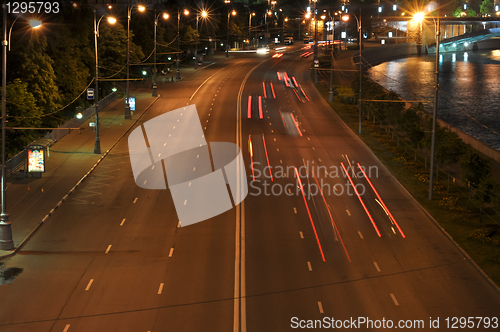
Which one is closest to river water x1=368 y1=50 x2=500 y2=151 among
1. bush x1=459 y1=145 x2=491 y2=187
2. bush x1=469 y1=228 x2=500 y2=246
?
bush x1=459 y1=145 x2=491 y2=187

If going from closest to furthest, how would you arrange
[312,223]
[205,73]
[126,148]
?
[312,223] < [126,148] < [205,73]

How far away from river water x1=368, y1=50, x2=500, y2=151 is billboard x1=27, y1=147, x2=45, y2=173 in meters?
49.3

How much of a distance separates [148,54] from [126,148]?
1925 inches

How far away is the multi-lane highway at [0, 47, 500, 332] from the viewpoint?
2067cm

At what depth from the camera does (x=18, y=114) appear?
46125 millimetres

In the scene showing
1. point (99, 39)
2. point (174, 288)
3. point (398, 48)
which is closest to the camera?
point (174, 288)

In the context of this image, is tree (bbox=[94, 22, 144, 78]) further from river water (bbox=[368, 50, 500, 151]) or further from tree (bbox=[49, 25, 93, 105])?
river water (bbox=[368, 50, 500, 151])

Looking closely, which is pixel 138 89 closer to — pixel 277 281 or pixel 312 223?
pixel 312 223

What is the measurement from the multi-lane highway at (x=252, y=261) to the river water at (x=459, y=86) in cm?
3821

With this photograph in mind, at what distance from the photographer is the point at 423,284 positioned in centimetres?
2344

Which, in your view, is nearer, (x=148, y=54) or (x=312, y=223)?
(x=312, y=223)

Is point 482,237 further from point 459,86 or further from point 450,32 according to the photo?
point 450,32

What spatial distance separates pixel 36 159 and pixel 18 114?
9.58 metres

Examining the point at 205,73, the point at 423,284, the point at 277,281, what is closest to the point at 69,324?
the point at 277,281
